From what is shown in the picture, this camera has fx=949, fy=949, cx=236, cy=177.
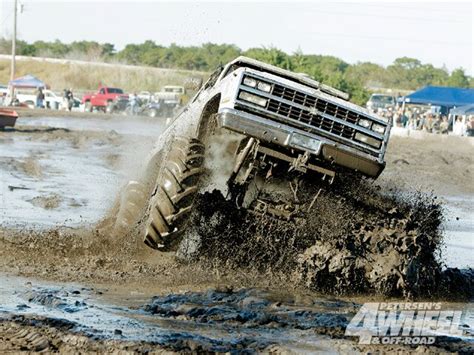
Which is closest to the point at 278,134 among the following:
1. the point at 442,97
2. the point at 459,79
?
the point at 442,97

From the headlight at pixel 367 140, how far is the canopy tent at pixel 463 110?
37789 mm

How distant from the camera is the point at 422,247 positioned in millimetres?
10211

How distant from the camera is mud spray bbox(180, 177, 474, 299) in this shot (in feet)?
32.5

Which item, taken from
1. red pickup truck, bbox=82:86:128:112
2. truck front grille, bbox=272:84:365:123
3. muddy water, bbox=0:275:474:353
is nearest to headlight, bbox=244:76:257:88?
truck front grille, bbox=272:84:365:123

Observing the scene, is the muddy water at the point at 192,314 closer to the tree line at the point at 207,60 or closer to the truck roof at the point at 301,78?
the truck roof at the point at 301,78

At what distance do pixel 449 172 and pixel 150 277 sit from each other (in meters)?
20.6

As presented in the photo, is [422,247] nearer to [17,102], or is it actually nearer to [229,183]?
[229,183]

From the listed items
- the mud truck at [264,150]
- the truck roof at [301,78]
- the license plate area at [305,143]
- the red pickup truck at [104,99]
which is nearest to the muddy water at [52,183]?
the mud truck at [264,150]

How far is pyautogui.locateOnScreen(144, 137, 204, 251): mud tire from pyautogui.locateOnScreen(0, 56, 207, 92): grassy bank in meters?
65.0

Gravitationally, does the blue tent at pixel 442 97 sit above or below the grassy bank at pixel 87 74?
above

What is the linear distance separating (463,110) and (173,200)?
39.8 m

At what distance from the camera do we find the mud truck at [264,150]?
9867mm

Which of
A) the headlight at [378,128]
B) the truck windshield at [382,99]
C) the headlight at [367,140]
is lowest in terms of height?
the truck windshield at [382,99]

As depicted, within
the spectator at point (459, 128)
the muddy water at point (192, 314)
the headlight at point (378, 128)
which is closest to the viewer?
the muddy water at point (192, 314)
